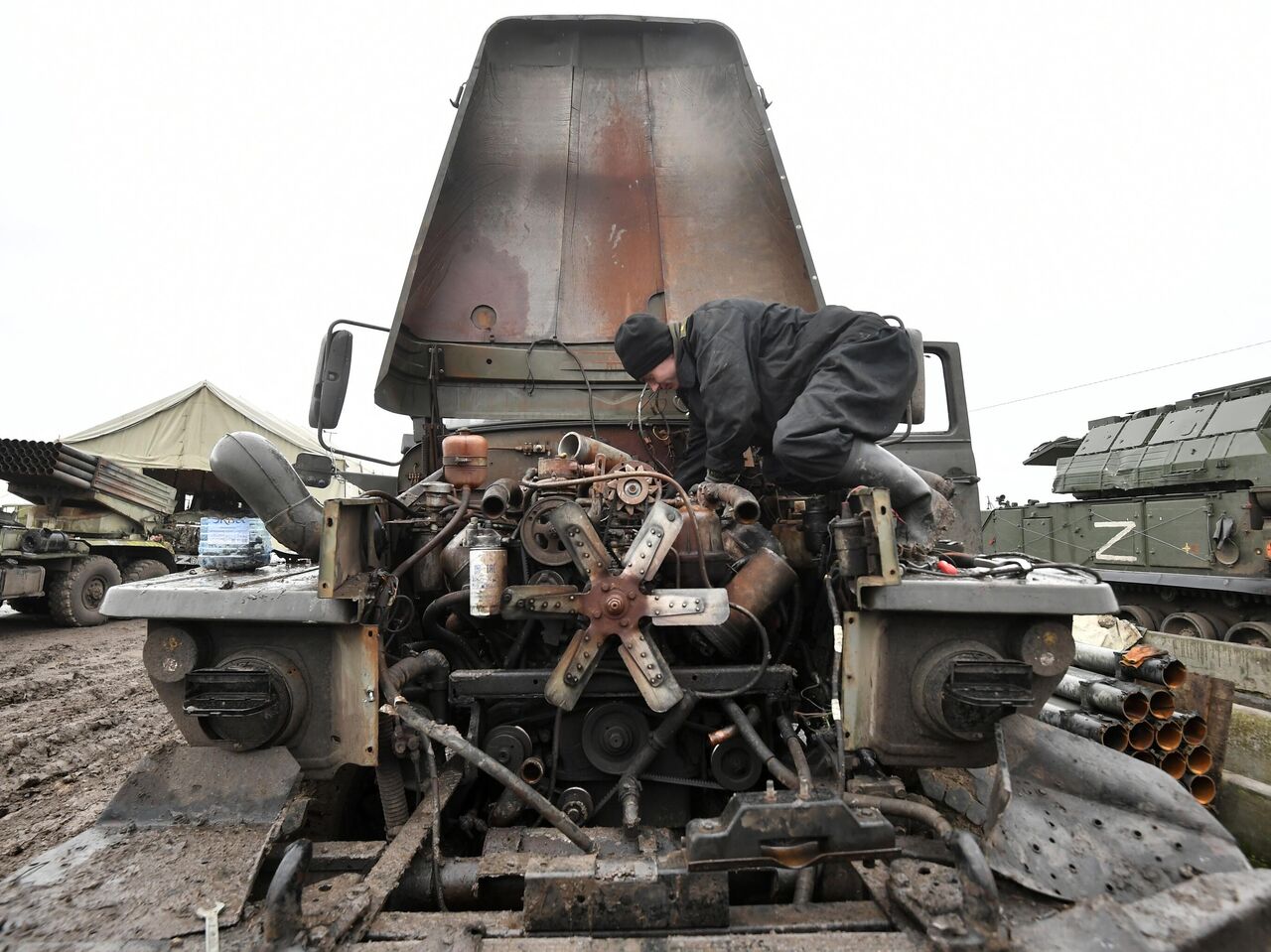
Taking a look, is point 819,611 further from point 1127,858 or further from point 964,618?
point 1127,858

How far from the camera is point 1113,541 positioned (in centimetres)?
1096

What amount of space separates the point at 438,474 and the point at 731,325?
1.34 meters

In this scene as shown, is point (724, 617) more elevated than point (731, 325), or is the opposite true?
point (731, 325)

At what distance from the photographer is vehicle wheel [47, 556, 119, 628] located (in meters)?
10.6

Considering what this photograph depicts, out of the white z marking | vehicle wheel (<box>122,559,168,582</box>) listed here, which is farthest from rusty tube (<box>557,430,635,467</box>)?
vehicle wheel (<box>122,559,168,582</box>)

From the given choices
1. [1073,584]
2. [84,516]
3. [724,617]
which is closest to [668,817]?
[724,617]

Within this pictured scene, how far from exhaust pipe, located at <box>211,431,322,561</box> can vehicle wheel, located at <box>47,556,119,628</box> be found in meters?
10.5

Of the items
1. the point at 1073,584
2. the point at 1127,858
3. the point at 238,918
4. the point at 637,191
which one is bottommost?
the point at 238,918

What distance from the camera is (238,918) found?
1.61 metres

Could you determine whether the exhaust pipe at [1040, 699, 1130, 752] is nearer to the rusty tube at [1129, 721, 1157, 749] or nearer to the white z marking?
the rusty tube at [1129, 721, 1157, 749]

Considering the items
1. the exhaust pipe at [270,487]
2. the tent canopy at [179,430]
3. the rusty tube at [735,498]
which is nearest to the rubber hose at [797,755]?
the rusty tube at [735,498]

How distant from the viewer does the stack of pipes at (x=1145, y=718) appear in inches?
120

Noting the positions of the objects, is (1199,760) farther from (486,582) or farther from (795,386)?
(486,582)

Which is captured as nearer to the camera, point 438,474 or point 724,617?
point 724,617
